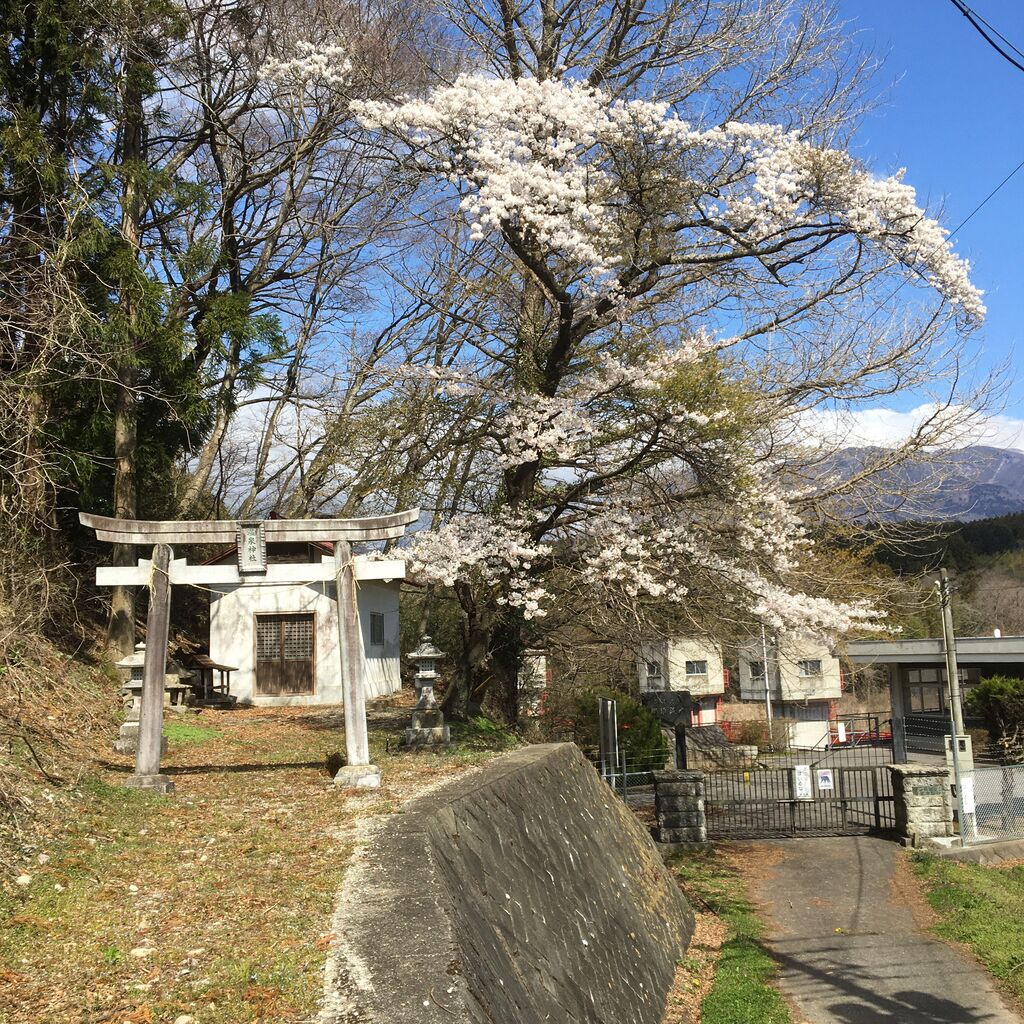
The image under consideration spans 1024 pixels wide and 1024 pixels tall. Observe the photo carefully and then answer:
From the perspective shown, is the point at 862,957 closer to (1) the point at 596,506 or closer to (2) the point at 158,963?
(1) the point at 596,506

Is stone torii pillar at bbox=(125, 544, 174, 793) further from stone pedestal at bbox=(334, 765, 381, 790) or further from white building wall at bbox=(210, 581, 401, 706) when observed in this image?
white building wall at bbox=(210, 581, 401, 706)

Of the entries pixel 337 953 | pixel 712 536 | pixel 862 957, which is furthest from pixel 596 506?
pixel 337 953

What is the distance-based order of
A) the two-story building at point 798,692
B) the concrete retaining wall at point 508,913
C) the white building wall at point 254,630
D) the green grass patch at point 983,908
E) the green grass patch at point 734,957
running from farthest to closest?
the two-story building at point 798,692 < the white building wall at point 254,630 < the green grass patch at point 983,908 < the green grass patch at point 734,957 < the concrete retaining wall at point 508,913

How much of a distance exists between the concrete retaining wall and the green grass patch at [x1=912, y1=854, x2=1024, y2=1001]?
317 cm

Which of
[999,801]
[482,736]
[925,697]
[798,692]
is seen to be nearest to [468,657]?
[482,736]

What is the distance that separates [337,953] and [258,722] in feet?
42.9

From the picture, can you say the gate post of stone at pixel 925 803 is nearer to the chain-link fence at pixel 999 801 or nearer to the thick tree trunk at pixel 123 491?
the chain-link fence at pixel 999 801

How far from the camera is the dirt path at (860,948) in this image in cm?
848

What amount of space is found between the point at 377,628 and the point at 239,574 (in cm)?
1516

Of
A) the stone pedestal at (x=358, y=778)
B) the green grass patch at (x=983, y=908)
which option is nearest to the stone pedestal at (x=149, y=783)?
the stone pedestal at (x=358, y=778)

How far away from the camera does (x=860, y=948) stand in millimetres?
10258

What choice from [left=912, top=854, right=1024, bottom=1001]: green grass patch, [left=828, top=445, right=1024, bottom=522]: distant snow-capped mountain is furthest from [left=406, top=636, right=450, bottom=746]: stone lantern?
[left=828, top=445, right=1024, bottom=522]: distant snow-capped mountain

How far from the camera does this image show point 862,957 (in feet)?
32.7

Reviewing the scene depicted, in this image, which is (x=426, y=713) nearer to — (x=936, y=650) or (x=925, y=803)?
(x=925, y=803)
